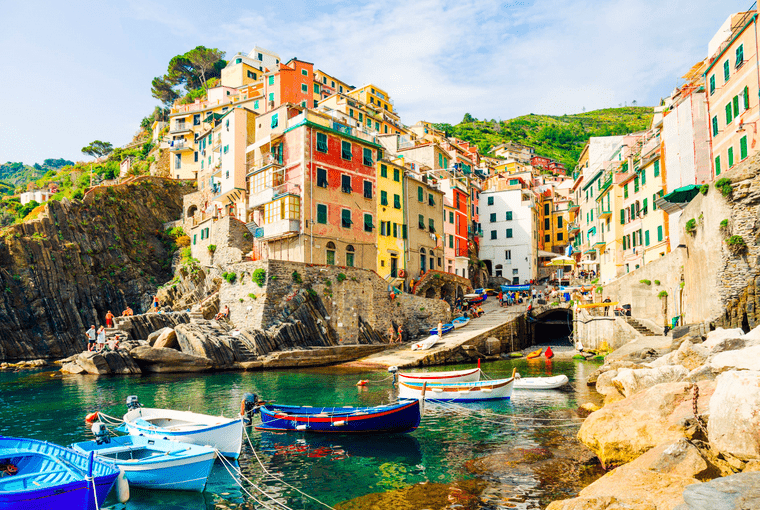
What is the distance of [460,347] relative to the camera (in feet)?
125

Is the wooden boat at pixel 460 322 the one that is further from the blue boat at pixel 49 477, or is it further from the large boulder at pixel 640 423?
the blue boat at pixel 49 477

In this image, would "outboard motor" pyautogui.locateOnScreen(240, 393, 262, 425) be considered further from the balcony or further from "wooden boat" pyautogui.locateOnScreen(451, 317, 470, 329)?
"wooden boat" pyautogui.locateOnScreen(451, 317, 470, 329)

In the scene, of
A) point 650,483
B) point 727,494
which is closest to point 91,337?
point 650,483

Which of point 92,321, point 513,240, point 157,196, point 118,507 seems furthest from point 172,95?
point 118,507

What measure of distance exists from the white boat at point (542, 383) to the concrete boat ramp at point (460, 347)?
10341 mm

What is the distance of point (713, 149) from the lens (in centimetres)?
3338

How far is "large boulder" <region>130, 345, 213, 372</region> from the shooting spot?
33.7 m

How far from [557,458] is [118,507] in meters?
11.1

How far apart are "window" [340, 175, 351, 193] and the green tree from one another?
78238mm

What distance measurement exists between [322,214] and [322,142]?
255 inches

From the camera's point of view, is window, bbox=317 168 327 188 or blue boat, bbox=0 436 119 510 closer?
blue boat, bbox=0 436 119 510

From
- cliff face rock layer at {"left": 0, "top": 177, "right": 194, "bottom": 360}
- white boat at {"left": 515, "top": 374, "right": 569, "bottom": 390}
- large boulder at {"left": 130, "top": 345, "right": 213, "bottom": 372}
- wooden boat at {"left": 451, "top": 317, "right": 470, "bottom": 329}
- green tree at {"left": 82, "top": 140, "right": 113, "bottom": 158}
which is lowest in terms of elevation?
white boat at {"left": 515, "top": 374, "right": 569, "bottom": 390}

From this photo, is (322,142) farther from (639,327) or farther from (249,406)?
(249,406)

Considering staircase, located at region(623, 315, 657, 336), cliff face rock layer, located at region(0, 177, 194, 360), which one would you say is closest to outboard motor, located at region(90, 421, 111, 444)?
staircase, located at region(623, 315, 657, 336)
